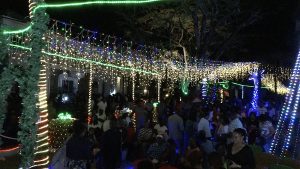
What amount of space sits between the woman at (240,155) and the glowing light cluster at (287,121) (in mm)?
4179

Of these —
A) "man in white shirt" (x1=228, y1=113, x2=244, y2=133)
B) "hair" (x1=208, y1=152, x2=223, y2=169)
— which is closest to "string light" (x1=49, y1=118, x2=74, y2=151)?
"man in white shirt" (x1=228, y1=113, x2=244, y2=133)

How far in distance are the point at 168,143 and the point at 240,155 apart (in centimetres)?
316

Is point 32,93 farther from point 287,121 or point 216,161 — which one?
point 287,121

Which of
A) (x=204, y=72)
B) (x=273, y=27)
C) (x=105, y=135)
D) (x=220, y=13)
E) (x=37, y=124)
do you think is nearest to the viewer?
(x=37, y=124)

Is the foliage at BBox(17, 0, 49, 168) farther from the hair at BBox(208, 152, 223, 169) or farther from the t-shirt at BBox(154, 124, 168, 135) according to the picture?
the t-shirt at BBox(154, 124, 168, 135)

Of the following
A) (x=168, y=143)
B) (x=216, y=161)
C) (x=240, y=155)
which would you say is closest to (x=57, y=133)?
(x=168, y=143)

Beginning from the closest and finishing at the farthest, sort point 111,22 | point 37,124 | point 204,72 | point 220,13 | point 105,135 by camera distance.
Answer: point 37,124, point 105,135, point 204,72, point 220,13, point 111,22

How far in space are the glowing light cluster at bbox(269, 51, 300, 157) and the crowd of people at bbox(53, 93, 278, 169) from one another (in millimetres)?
908

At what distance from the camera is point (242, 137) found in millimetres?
6742

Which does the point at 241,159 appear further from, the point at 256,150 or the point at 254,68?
the point at 254,68

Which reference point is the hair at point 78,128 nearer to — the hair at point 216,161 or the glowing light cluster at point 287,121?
the hair at point 216,161

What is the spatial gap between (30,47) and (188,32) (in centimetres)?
2143

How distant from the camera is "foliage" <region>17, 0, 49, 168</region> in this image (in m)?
6.90

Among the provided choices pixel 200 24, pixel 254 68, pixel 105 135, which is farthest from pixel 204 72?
pixel 105 135
